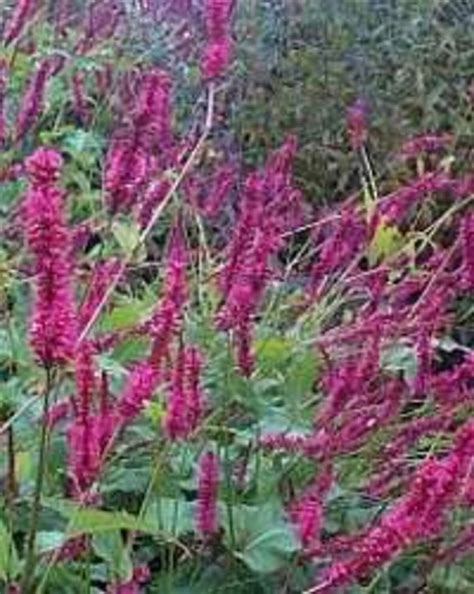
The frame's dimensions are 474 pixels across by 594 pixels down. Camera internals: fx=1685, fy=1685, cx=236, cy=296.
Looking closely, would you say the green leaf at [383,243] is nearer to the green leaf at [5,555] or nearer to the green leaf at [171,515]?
the green leaf at [171,515]

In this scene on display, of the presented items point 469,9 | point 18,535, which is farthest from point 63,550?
point 469,9

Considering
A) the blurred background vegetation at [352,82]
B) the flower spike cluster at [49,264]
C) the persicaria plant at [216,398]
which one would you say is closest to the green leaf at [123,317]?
the persicaria plant at [216,398]

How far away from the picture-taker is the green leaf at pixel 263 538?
192 cm

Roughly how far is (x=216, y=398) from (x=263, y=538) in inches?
13.5

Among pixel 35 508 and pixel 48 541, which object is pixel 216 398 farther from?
pixel 35 508

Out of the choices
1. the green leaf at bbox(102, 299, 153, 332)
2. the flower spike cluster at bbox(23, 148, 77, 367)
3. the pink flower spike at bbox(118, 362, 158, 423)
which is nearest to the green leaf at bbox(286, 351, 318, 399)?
the green leaf at bbox(102, 299, 153, 332)

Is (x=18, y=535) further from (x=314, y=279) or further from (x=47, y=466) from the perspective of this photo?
(x=314, y=279)

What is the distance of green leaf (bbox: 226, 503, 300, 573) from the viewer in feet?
6.31

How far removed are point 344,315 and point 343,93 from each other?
62.0 inches

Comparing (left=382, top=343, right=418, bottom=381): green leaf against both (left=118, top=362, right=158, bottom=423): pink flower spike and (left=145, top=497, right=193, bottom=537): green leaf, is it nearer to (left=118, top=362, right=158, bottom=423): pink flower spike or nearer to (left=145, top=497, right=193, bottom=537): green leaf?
(left=145, top=497, right=193, bottom=537): green leaf

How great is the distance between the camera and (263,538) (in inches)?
76.7

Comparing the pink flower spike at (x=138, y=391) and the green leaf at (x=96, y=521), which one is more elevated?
the pink flower spike at (x=138, y=391)

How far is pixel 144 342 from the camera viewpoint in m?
2.35

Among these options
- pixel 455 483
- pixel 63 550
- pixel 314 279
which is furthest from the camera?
pixel 314 279
